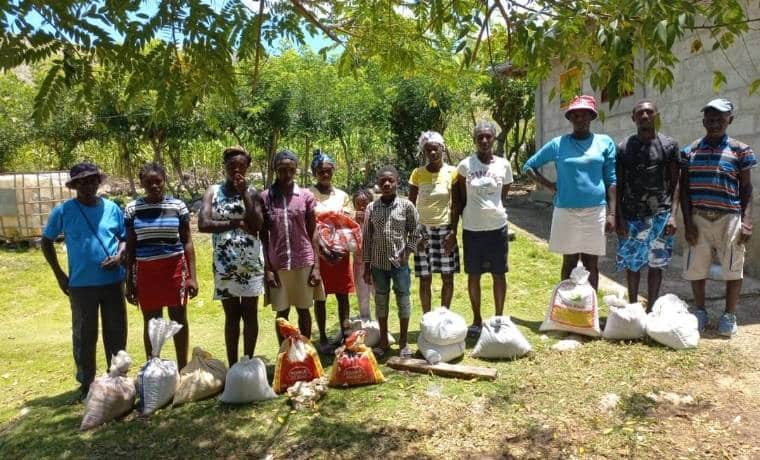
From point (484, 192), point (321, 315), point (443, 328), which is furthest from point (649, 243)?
point (321, 315)

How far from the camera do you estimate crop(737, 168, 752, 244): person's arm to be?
4.21 metres

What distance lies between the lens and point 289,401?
140 inches

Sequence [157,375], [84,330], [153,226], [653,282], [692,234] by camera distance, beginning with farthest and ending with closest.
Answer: [653,282], [692,234], [84,330], [153,226], [157,375]

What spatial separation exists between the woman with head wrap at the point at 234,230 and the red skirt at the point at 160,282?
259 mm

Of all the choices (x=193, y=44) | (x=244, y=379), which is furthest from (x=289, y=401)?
(x=193, y=44)

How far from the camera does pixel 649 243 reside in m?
4.47

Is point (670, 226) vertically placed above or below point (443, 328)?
above

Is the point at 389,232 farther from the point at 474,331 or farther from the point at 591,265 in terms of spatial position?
the point at 591,265

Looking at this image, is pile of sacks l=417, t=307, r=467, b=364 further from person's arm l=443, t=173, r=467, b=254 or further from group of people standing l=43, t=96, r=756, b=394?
person's arm l=443, t=173, r=467, b=254

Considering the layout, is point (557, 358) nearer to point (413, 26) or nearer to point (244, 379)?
point (244, 379)

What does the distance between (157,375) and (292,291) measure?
1012 mm

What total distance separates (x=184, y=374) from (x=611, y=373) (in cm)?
284

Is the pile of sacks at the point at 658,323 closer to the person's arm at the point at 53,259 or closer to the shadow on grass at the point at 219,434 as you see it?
the shadow on grass at the point at 219,434

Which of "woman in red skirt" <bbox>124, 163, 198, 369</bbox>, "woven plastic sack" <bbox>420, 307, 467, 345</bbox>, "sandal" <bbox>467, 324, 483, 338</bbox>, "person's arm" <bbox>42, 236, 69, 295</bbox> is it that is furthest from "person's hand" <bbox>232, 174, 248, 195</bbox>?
"sandal" <bbox>467, 324, 483, 338</bbox>
